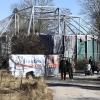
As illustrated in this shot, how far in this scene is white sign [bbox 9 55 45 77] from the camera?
38125mm

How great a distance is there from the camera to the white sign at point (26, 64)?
38125 millimetres

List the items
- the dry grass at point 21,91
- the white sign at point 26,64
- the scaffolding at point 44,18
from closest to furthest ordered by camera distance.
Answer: the dry grass at point 21,91, the white sign at point 26,64, the scaffolding at point 44,18

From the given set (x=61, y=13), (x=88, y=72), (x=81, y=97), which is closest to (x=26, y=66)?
(x=88, y=72)

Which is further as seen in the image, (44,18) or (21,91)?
(44,18)

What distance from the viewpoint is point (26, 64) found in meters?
38.7

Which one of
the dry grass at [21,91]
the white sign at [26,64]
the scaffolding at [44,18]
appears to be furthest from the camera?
the scaffolding at [44,18]

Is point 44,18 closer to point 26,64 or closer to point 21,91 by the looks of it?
point 26,64

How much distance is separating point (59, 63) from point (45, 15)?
117 feet

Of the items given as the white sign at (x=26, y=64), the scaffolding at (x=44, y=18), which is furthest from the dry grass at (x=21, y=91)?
the scaffolding at (x=44, y=18)

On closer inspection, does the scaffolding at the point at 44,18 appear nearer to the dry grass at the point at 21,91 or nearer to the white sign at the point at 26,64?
the white sign at the point at 26,64

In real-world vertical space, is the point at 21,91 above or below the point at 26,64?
below

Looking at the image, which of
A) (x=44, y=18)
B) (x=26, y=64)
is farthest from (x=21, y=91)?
(x=44, y=18)

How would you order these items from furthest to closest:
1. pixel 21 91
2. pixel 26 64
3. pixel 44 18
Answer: pixel 44 18, pixel 26 64, pixel 21 91

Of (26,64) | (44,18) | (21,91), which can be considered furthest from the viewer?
(44,18)
